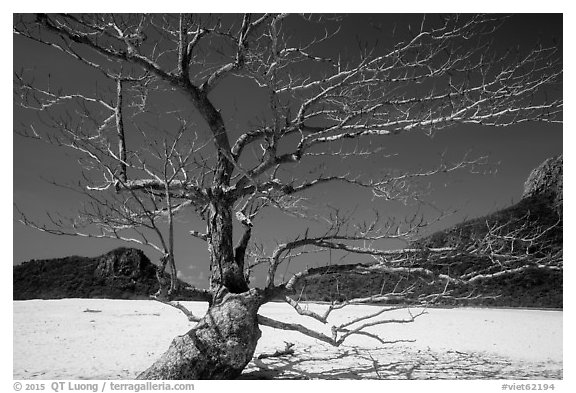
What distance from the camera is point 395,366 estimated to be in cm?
723

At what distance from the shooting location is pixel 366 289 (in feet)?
67.9

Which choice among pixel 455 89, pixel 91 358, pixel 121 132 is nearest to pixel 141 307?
pixel 91 358

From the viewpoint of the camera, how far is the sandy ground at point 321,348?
6.64m

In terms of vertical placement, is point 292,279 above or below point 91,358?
above

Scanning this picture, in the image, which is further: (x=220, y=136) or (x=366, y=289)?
(x=366, y=289)

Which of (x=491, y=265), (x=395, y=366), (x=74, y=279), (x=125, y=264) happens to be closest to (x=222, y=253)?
(x=395, y=366)

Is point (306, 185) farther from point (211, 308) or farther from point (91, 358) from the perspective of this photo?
point (91, 358)

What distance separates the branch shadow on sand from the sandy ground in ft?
0.04

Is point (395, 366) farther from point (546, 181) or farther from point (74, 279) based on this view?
point (546, 181)

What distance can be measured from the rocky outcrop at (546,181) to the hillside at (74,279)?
19.7 metres

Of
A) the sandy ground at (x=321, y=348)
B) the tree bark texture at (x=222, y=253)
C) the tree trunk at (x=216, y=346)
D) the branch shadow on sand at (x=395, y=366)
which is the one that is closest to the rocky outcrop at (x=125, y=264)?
the sandy ground at (x=321, y=348)

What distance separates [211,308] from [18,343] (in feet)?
17.1

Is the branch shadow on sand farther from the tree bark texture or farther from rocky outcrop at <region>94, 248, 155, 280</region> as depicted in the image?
rocky outcrop at <region>94, 248, 155, 280</region>

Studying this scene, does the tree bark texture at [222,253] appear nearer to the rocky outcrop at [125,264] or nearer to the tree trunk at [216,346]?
the tree trunk at [216,346]
